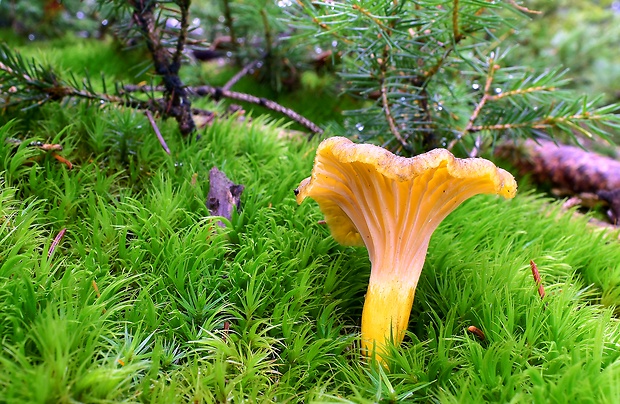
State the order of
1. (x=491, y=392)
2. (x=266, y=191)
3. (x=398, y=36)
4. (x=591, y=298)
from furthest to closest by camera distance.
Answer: (x=398, y=36), (x=266, y=191), (x=591, y=298), (x=491, y=392)

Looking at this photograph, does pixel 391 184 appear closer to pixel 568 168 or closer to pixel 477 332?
pixel 477 332

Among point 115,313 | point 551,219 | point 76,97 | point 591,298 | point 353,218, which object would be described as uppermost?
point 76,97

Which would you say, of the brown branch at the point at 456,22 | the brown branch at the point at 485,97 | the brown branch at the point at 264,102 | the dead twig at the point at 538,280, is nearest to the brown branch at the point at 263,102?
the brown branch at the point at 264,102

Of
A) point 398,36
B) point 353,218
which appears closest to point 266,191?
point 353,218

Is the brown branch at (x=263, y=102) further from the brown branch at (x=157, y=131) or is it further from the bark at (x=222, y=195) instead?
the bark at (x=222, y=195)

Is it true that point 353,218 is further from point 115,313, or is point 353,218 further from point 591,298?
point 591,298

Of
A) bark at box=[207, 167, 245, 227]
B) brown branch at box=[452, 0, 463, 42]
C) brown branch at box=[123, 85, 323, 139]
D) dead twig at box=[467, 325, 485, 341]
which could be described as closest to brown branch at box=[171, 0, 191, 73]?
brown branch at box=[123, 85, 323, 139]
